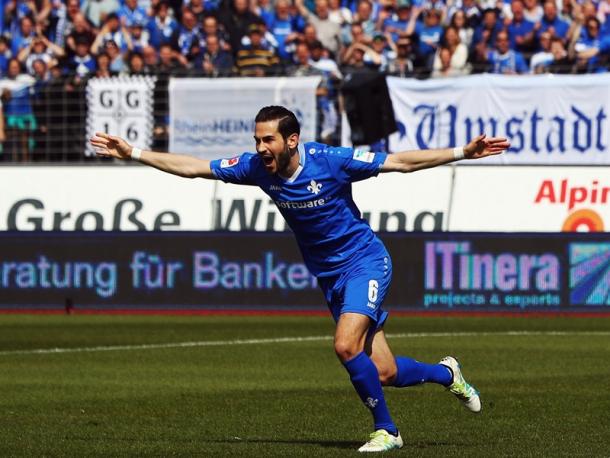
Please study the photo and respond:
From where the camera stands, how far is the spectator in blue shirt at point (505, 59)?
24.3 meters

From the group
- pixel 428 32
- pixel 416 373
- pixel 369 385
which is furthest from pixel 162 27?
pixel 369 385

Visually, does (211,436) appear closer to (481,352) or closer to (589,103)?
(481,352)

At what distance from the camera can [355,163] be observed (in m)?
9.59

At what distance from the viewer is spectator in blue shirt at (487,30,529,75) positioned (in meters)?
24.3

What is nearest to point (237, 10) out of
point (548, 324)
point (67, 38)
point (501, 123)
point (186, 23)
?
point (186, 23)

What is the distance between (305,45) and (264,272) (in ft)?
15.4

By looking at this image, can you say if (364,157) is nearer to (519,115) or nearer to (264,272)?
(264,272)

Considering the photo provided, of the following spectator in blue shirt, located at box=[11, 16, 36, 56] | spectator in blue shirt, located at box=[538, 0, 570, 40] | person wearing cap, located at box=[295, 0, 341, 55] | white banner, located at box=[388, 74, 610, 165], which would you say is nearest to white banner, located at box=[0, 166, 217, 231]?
white banner, located at box=[388, 74, 610, 165]

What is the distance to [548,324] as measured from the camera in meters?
19.8

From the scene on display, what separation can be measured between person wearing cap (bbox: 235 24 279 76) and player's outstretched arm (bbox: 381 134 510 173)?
48.6ft

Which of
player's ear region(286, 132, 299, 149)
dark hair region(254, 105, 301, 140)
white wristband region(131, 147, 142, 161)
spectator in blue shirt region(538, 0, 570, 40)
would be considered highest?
spectator in blue shirt region(538, 0, 570, 40)

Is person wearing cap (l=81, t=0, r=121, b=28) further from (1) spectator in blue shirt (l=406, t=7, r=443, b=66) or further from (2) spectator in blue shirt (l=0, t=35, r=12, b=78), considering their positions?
(1) spectator in blue shirt (l=406, t=7, r=443, b=66)

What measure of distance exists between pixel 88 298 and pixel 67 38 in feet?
21.8

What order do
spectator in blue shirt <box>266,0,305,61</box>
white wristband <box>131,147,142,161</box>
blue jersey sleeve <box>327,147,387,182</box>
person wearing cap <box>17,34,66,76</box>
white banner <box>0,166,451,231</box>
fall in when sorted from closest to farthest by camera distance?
blue jersey sleeve <box>327,147,387,182</box>, white wristband <box>131,147,142,161</box>, white banner <box>0,166,451,231</box>, spectator in blue shirt <box>266,0,305,61</box>, person wearing cap <box>17,34,66,76</box>
